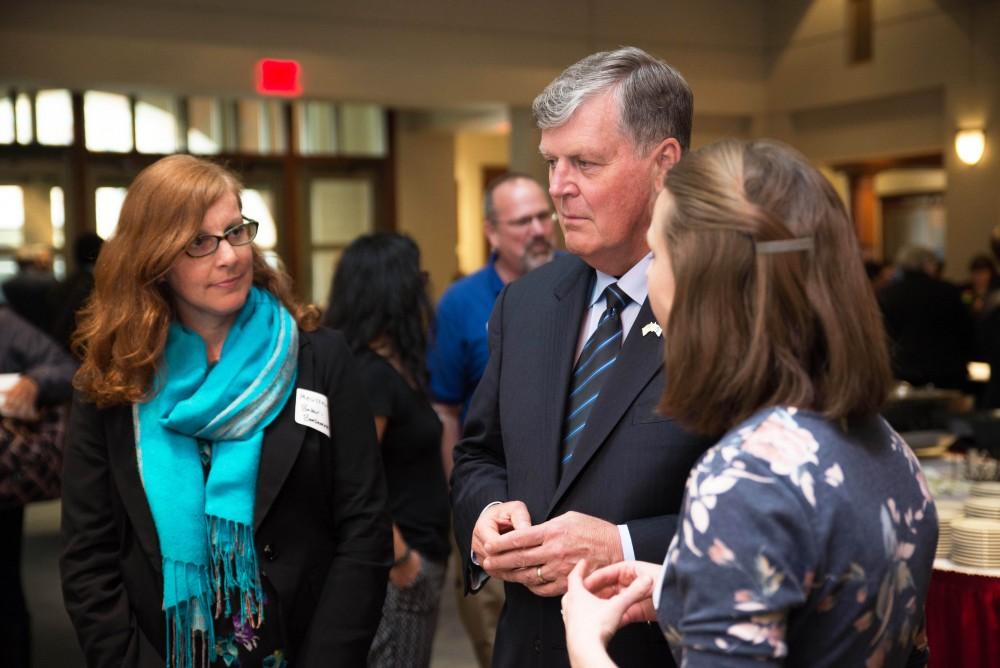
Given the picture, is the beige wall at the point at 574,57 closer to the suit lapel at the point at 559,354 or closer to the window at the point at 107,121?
the window at the point at 107,121

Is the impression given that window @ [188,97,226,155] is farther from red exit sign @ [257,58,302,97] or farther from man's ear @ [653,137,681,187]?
man's ear @ [653,137,681,187]

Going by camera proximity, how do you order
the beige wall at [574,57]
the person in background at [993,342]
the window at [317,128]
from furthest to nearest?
the window at [317,128] < the beige wall at [574,57] < the person in background at [993,342]

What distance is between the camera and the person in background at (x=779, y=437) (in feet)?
3.49

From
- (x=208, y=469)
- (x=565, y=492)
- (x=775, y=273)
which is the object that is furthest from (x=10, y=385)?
(x=775, y=273)

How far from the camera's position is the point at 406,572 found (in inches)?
107

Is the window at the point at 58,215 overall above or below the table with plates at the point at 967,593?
above

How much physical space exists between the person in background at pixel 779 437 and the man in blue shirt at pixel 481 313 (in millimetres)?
2322

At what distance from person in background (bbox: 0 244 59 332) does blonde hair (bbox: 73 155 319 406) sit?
4.89 meters

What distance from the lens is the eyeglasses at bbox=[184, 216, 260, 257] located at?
2.04m

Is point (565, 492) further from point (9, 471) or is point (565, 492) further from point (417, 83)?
point (417, 83)

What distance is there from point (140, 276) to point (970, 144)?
816 centimetres

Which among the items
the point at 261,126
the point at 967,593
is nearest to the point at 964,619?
the point at 967,593

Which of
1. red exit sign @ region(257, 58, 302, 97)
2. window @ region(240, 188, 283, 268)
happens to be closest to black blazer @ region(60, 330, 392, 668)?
red exit sign @ region(257, 58, 302, 97)

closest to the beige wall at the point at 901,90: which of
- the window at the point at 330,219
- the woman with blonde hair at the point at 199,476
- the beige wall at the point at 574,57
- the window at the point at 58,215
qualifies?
the beige wall at the point at 574,57
